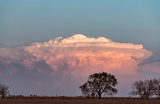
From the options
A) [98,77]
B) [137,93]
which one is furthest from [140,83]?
[98,77]

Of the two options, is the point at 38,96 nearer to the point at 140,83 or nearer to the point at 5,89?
the point at 5,89

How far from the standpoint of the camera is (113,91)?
5728 inches

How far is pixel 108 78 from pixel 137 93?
10.8 meters

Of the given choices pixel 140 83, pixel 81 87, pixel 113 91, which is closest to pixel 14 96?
pixel 81 87

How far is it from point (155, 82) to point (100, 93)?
1957 centimetres

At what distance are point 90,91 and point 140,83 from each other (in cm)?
1686

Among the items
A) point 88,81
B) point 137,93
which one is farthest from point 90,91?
point 137,93

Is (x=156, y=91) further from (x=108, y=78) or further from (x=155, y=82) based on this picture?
(x=108, y=78)

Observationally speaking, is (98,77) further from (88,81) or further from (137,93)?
(137,93)

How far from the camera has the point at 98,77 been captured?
488 ft

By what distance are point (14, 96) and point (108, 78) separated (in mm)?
31125

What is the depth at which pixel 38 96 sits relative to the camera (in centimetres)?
14975

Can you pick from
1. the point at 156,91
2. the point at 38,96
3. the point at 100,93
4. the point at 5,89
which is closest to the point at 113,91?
the point at 100,93

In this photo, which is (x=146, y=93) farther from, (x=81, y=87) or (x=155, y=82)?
(x=81, y=87)
